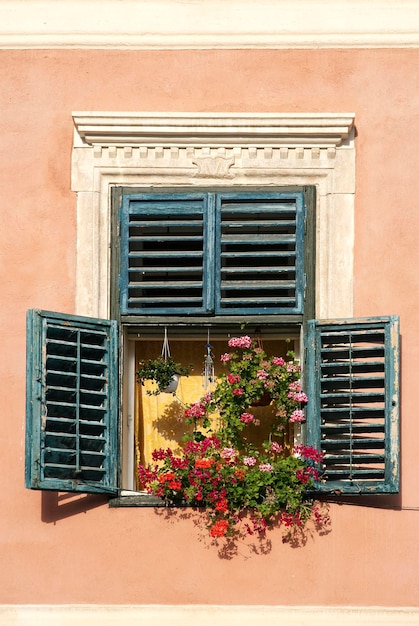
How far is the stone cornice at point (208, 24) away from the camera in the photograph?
1069 centimetres

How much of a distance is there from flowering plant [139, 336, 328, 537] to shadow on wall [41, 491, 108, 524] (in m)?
0.32

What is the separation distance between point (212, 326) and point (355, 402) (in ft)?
3.30

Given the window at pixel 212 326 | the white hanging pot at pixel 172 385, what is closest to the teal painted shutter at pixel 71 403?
the window at pixel 212 326

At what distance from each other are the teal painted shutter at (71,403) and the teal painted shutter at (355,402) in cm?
119

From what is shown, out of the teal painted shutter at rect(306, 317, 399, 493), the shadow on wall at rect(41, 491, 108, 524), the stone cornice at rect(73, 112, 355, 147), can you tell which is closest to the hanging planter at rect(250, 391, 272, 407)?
the teal painted shutter at rect(306, 317, 399, 493)

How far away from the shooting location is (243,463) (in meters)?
10.3

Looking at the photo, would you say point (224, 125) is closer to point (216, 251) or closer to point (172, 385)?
point (216, 251)

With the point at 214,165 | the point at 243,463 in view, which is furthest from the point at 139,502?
the point at 214,165

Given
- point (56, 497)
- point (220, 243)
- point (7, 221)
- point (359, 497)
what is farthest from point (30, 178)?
point (359, 497)

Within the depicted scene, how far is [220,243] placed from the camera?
10.5 meters

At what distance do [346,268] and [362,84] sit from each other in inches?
45.1

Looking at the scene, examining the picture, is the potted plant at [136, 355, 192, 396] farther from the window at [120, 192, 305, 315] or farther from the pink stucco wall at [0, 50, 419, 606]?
the pink stucco wall at [0, 50, 419, 606]

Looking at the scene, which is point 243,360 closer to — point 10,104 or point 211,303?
point 211,303

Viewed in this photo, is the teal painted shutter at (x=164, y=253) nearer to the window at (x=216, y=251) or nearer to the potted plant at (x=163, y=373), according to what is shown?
the window at (x=216, y=251)
